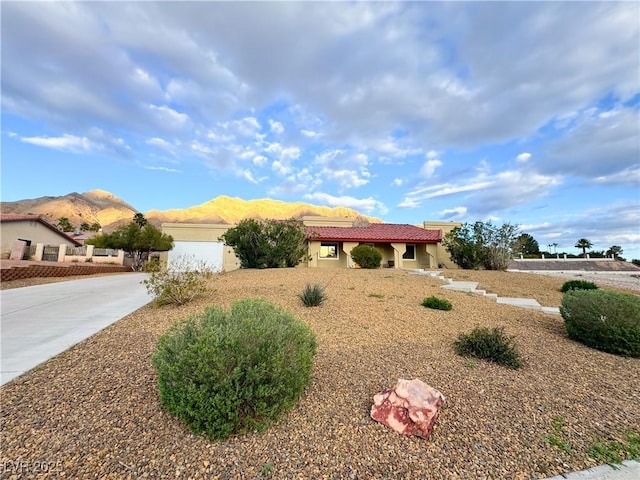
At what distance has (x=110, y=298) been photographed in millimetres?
8883

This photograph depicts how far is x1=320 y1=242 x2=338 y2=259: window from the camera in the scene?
72.0 feet

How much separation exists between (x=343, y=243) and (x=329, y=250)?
118 centimetres

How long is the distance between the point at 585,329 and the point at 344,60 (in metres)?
11.3

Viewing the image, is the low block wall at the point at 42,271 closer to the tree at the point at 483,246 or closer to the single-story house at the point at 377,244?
the single-story house at the point at 377,244

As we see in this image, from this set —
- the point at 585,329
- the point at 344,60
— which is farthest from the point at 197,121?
the point at 585,329

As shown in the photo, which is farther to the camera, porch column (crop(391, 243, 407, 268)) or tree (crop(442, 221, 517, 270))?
porch column (crop(391, 243, 407, 268))

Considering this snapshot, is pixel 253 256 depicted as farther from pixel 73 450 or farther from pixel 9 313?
pixel 73 450

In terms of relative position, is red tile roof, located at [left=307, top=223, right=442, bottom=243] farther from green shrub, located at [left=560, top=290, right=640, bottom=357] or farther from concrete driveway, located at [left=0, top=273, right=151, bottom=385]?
green shrub, located at [left=560, top=290, right=640, bottom=357]

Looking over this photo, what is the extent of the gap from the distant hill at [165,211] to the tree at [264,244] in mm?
70343

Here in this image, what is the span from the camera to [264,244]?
51.9 feet

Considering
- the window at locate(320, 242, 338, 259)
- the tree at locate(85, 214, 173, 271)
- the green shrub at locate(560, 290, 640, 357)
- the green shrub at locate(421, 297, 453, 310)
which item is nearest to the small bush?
the green shrub at locate(421, 297, 453, 310)

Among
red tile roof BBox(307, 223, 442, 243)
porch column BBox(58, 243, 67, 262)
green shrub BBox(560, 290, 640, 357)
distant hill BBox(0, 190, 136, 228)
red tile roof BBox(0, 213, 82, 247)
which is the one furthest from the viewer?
distant hill BBox(0, 190, 136, 228)

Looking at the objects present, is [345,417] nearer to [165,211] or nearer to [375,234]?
[375,234]

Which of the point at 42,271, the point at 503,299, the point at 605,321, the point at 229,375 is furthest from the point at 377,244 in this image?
the point at 229,375
